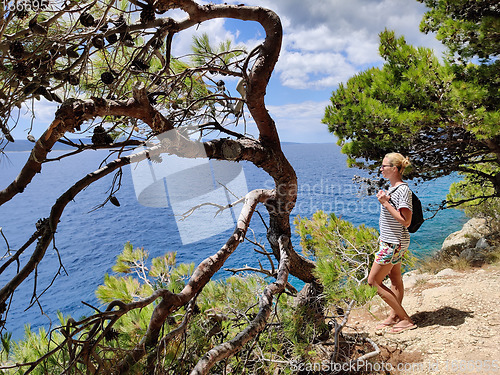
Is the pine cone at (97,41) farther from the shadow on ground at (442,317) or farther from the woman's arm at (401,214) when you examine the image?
the shadow on ground at (442,317)

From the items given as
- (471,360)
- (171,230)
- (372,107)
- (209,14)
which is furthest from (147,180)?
(171,230)

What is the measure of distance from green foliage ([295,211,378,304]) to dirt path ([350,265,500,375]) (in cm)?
17

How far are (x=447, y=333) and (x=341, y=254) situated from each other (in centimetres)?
93

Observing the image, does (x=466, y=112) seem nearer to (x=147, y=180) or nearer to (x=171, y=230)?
(x=147, y=180)

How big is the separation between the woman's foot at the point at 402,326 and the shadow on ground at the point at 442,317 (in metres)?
0.10

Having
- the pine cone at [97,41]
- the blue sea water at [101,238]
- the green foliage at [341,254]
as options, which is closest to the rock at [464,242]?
the blue sea water at [101,238]

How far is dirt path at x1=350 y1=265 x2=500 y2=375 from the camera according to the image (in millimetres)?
1850

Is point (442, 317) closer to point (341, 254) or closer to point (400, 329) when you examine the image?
point (400, 329)

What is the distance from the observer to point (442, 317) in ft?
7.84

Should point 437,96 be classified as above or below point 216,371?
above

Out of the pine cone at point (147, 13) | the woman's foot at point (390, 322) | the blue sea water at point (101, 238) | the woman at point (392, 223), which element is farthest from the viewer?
the blue sea water at point (101, 238)

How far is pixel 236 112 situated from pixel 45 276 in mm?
11030

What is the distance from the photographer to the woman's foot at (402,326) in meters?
2.28

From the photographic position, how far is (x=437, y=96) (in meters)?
3.65
